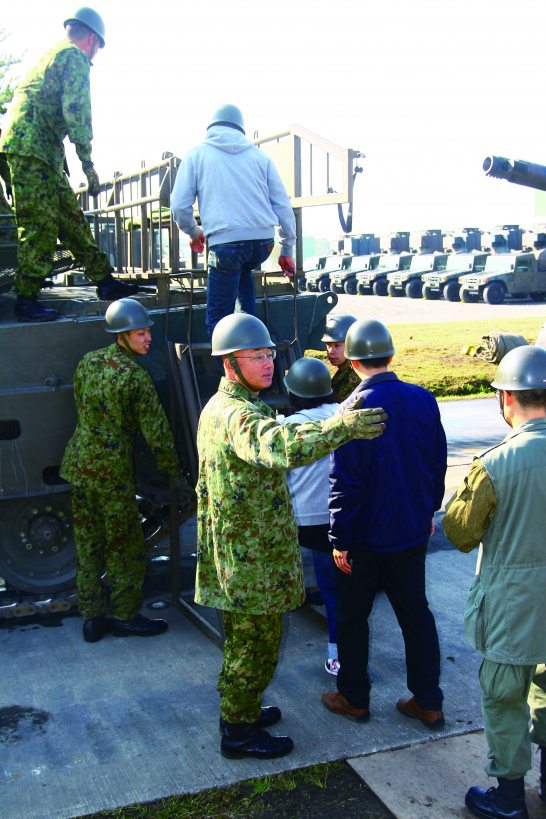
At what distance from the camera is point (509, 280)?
3036cm

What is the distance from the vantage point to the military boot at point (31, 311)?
5789mm

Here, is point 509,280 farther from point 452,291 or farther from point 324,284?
point 324,284

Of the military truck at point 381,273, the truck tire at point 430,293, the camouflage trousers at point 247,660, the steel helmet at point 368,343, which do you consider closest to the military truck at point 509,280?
the truck tire at point 430,293

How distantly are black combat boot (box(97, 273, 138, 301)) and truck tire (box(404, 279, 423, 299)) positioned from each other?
28.6 metres

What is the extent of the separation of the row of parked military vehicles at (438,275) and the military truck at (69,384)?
80.7ft

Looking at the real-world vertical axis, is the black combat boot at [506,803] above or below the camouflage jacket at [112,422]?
below

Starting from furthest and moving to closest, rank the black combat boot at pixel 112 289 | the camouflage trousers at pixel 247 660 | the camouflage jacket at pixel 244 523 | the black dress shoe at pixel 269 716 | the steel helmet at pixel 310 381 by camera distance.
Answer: the black combat boot at pixel 112 289 → the steel helmet at pixel 310 381 → the black dress shoe at pixel 269 716 → the camouflage trousers at pixel 247 660 → the camouflage jacket at pixel 244 523

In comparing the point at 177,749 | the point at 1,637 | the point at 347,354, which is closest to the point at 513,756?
the point at 177,749

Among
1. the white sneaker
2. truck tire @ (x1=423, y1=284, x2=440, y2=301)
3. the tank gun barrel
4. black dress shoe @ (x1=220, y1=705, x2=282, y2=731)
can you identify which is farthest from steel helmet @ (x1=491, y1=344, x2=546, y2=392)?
truck tire @ (x1=423, y1=284, x2=440, y2=301)

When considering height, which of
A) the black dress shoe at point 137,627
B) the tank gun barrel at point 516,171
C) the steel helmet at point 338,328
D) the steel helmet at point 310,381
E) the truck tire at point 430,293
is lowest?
the black dress shoe at point 137,627

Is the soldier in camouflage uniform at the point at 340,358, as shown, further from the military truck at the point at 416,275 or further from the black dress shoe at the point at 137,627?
the military truck at the point at 416,275

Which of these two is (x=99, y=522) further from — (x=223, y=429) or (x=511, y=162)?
(x=511, y=162)

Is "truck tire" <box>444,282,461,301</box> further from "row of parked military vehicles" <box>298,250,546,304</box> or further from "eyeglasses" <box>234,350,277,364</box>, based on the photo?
"eyeglasses" <box>234,350,277,364</box>

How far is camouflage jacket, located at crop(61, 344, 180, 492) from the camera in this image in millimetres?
5309
